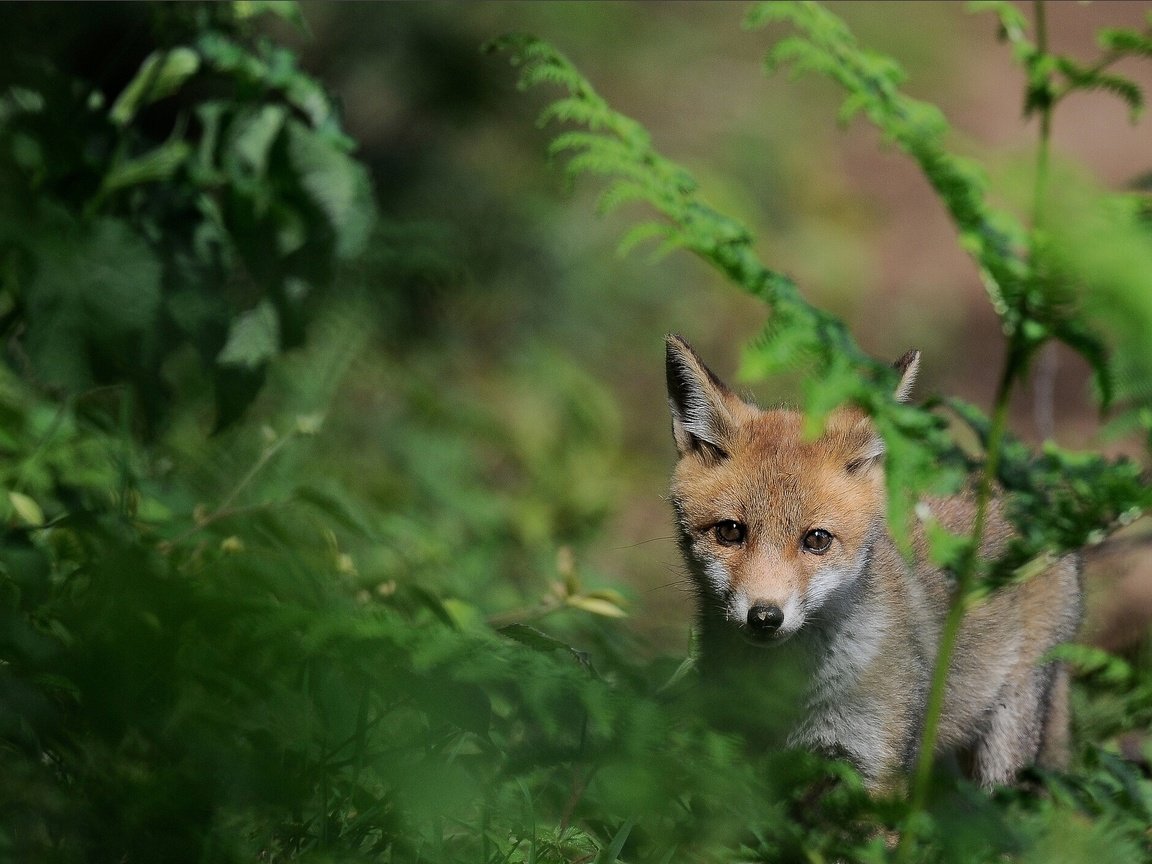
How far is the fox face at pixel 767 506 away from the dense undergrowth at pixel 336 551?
0.41 meters

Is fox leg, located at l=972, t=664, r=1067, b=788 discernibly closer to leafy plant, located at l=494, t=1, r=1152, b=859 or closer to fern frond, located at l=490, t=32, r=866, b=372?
leafy plant, located at l=494, t=1, r=1152, b=859

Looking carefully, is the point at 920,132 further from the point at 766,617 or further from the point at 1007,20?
the point at 766,617

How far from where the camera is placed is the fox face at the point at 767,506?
3.83 m

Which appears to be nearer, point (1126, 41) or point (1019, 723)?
point (1126, 41)

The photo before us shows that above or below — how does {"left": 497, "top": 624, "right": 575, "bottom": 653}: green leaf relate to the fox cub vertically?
below

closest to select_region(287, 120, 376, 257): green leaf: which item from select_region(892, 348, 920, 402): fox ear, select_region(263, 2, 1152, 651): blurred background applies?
select_region(263, 2, 1152, 651): blurred background

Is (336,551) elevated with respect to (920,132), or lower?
lower

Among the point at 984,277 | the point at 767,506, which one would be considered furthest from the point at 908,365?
the point at 984,277

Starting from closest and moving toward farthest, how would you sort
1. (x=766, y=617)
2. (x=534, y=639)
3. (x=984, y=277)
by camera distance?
(x=984, y=277) < (x=534, y=639) < (x=766, y=617)

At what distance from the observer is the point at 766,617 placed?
3693mm

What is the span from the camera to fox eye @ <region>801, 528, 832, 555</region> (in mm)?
3957

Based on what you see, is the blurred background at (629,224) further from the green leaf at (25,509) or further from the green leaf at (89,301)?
the green leaf at (25,509)

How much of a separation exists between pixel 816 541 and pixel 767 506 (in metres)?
0.19

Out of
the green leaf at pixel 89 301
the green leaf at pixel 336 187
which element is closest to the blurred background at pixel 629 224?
the green leaf at pixel 336 187
